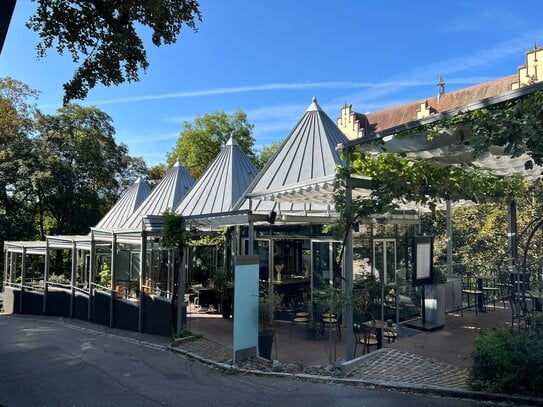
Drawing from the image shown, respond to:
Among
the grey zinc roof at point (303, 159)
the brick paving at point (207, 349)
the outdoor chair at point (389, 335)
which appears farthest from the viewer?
the grey zinc roof at point (303, 159)

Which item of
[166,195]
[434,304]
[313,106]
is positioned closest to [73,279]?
[166,195]

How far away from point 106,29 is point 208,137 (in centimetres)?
2473

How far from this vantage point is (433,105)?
40406 millimetres

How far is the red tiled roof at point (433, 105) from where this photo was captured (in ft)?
116

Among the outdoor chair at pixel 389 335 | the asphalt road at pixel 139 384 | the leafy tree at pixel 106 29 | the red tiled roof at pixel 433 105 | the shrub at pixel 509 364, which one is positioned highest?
the red tiled roof at pixel 433 105

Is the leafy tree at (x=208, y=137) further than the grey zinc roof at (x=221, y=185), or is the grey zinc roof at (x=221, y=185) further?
the leafy tree at (x=208, y=137)

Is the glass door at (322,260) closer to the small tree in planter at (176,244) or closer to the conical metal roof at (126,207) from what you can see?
the small tree in planter at (176,244)

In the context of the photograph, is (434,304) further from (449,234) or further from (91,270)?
(91,270)

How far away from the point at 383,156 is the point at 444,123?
1.78 metres

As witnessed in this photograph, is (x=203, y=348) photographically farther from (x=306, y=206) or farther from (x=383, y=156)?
(x=383, y=156)

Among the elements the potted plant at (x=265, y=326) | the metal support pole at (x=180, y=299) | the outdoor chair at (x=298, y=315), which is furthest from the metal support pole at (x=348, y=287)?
the metal support pole at (x=180, y=299)

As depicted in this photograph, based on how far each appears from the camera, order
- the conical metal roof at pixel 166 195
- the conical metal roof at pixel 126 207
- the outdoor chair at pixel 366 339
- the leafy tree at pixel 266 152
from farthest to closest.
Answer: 1. the leafy tree at pixel 266 152
2. the conical metal roof at pixel 126 207
3. the conical metal roof at pixel 166 195
4. the outdoor chair at pixel 366 339

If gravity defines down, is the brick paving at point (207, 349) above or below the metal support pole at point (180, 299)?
below

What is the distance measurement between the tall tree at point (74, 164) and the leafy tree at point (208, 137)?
4875 mm
